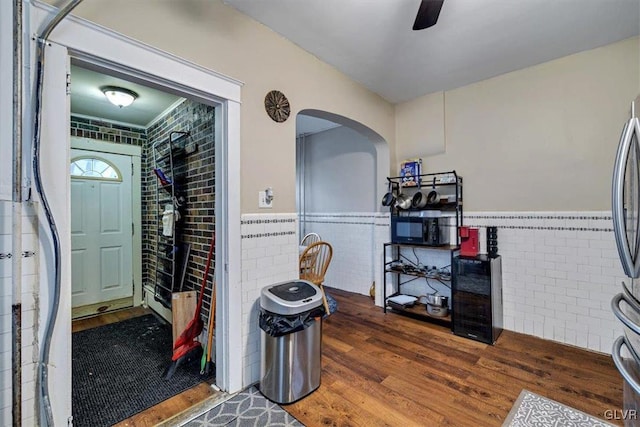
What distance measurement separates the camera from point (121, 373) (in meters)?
2.14

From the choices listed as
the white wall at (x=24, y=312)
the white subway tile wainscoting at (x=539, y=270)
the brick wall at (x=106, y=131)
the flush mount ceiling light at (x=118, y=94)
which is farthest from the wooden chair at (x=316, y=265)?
the brick wall at (x=106, y=131)

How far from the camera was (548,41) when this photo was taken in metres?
2.25

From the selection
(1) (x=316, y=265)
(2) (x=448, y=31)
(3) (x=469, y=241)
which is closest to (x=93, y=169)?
(1) (x=316, y=265)

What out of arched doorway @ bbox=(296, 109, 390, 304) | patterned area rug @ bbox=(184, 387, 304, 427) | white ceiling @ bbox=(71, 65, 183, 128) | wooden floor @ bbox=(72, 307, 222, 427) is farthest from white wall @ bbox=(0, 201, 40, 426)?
arched doorway @ bbox=(296, 109, 390, 304)

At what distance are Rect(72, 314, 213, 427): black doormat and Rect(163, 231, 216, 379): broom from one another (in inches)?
2.4

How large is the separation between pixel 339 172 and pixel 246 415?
3363 millimetres

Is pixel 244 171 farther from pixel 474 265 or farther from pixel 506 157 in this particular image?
pixel 506 157

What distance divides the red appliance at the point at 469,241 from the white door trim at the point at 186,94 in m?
2.26

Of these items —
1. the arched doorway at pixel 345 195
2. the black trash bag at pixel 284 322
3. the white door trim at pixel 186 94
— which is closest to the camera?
the white door trim at pixel 186 94

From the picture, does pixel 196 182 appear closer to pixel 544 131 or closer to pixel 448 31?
pixel 448 31

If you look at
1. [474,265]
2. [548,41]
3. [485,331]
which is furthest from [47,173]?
[548,41]

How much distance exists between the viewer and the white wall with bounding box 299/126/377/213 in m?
4.03

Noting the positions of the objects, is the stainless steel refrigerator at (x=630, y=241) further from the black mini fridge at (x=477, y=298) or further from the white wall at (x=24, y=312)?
the white wall at (x=24, y=312)

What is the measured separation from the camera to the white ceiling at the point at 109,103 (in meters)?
2.50
